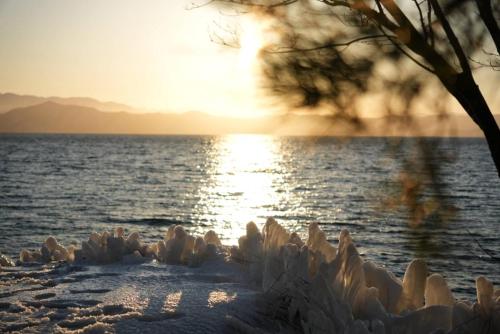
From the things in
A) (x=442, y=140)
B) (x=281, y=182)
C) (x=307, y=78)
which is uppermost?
(x=307, y=78)

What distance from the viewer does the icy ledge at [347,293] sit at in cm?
288

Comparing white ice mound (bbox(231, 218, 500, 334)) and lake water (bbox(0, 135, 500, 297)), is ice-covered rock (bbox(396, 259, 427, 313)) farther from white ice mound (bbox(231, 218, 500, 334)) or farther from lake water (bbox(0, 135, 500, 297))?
lake water (bbox(0, 135, 500, 297))

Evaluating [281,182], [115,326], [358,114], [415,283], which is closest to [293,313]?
[415,283]

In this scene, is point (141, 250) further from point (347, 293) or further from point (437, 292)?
point (437, 292)

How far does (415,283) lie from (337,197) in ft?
109

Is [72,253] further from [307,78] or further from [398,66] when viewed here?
[398,66]

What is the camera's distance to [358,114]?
3.86 meters

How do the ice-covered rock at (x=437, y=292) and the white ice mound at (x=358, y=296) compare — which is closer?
the white ice mound at (x=358, y=296)

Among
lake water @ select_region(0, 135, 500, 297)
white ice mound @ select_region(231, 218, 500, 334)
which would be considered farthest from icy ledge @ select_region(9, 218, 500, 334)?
lake water @ select_region(0, 135, 500, 297)

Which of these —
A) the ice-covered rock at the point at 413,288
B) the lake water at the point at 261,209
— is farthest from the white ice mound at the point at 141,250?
the ice-covered rock at the point at 413,288

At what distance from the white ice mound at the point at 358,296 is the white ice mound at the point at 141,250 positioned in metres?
1.15

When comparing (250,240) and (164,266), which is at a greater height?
(250,240)

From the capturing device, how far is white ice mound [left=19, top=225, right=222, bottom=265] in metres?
5.21

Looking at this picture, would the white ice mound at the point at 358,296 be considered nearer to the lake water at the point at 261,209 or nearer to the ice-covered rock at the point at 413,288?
the ice-covered rock at the point at 413,288
